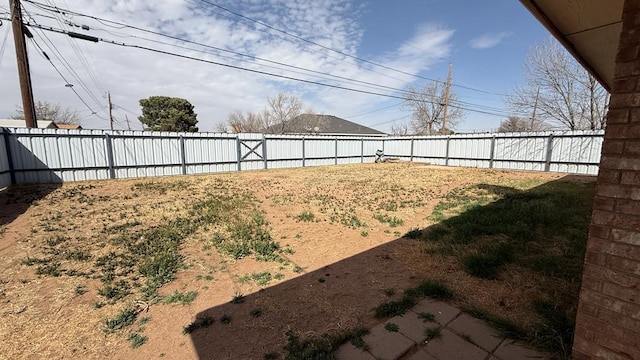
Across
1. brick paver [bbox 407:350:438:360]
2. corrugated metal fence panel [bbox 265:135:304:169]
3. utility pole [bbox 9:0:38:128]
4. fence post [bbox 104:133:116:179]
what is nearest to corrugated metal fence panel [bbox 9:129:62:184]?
utility pole [bbox 9:0:38:128]

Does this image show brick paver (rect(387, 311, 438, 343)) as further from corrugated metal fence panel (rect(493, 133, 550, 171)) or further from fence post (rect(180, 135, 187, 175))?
corrugated metal fence panel (rect(493, 133, 550, 171))

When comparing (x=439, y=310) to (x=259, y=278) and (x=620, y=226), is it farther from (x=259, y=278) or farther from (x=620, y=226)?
(x=259, y=278)

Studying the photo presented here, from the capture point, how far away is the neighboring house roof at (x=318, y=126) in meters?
34.2

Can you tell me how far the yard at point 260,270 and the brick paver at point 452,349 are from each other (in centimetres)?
44

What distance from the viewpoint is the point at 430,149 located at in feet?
59.1

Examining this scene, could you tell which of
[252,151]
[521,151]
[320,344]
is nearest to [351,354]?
[320,344]

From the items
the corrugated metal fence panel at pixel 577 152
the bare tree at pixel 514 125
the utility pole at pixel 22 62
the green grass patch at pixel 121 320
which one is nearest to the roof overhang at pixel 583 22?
the green grass patch at pixel 121 320

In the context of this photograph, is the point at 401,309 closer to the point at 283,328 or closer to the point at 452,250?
the point at 283,328

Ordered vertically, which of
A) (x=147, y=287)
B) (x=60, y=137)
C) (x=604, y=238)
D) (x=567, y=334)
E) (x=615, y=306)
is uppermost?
(x=60, y=137)

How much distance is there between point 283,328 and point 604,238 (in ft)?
8.01

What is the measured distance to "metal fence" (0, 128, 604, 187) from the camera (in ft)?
30.5

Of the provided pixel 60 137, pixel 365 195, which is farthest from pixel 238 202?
pixel 60 137

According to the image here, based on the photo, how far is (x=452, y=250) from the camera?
3967 millimetres

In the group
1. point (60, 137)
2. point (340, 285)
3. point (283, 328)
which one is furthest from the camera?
point (60, 137)
